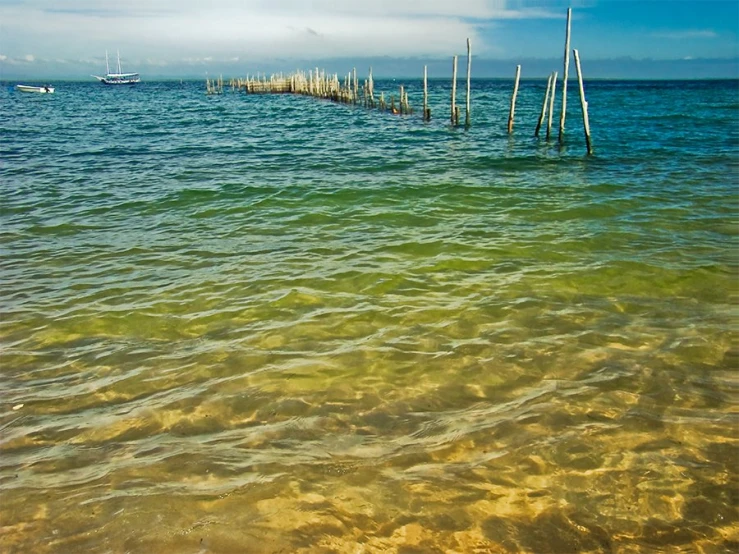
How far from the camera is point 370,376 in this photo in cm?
465

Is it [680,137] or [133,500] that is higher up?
[680,137]

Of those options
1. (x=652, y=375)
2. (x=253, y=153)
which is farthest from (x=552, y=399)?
(x=253, y=153)

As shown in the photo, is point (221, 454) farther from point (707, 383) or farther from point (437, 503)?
point (707, 383)

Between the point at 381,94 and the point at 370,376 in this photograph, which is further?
the point at 381,94

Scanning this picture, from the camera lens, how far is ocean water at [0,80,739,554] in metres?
3.09

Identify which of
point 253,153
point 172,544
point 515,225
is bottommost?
point 172,544

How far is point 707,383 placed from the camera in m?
4.46

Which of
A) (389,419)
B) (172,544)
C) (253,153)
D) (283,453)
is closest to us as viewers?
(172,544)

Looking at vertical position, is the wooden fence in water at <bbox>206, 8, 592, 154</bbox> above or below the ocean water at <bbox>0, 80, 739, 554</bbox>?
above

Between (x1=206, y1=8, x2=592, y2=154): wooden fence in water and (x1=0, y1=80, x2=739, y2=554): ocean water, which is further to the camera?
(x1=206, y1=8, x2=592, y2=154): wooden fence in water

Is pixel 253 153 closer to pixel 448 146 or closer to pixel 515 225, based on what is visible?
pixel 448 146

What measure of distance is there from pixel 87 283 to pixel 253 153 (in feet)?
41.9

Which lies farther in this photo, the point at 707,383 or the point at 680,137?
the point at 680,137

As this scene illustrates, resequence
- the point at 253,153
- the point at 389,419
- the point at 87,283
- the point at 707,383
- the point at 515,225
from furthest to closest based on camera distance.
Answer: the point at 253,153, the point at 515,225, the point at 87,283, the point at 707,383, the point at 389,419
